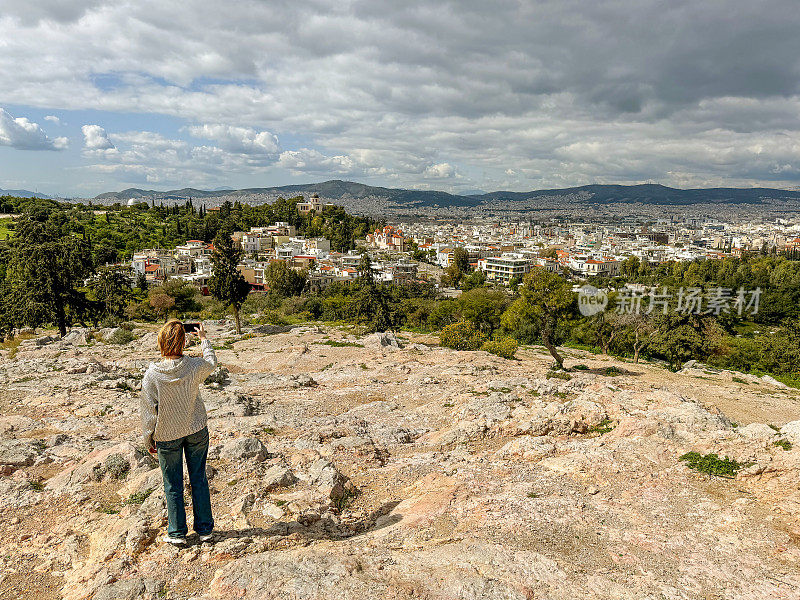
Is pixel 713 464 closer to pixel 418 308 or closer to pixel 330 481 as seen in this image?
pixel 330 481

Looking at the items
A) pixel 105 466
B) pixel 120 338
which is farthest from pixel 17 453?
pixel 120 338

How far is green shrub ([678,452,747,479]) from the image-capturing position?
7051 mm

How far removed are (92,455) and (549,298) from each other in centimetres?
1670

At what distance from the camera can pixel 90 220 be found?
100125mm

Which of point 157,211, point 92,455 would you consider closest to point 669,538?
point 92,455

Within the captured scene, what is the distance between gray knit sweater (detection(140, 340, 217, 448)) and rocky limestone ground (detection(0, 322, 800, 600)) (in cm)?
133

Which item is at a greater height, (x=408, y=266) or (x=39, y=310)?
(x=39, y=310)

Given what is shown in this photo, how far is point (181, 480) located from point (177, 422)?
0.73m

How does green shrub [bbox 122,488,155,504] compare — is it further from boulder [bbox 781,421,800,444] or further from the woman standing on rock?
boulder [bbox 781,421,800,444]

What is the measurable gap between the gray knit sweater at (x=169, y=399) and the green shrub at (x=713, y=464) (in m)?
7.28

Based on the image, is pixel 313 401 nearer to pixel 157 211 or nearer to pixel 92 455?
pixel 92 455

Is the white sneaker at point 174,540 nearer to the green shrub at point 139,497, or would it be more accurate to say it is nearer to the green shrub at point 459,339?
the green shrub at point 139,497

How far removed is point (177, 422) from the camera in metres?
4.93

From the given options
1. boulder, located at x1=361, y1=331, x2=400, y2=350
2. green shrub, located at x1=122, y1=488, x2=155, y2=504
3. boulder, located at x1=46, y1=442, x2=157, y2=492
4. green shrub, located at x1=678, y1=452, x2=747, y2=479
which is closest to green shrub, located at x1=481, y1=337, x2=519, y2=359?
boulder, located at x1=361, y1=331, x2=400, y2=350
